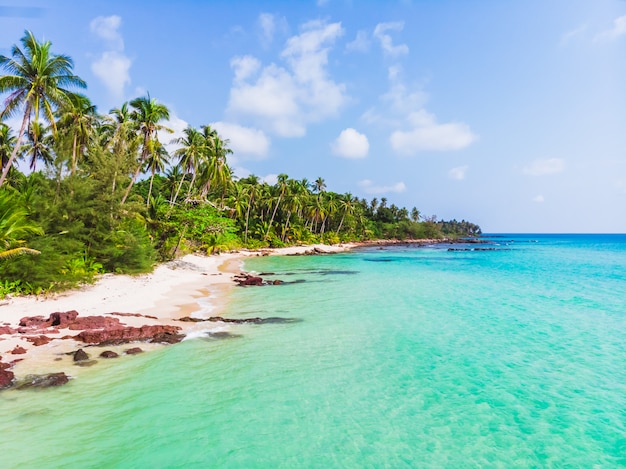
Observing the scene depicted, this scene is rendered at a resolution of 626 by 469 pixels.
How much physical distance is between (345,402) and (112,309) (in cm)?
1125

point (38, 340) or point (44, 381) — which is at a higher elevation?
point (38, 340)

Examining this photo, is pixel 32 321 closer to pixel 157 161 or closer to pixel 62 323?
pixel 62 323

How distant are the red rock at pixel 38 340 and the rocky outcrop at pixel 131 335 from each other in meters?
0.76

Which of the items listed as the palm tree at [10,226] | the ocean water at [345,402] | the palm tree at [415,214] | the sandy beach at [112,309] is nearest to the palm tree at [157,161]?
the sandy beach at [112,309]

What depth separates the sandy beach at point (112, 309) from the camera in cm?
947

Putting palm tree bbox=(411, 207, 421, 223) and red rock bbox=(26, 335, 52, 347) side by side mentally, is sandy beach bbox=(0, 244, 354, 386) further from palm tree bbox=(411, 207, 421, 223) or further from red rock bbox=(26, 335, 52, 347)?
palm tree bbox=(411, 207, 421, 223)

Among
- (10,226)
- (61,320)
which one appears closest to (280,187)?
(10,226)

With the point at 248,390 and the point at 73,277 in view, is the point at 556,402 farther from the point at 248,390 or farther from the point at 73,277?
the point at 73,277

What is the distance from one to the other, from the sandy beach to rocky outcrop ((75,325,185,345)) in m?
0.31

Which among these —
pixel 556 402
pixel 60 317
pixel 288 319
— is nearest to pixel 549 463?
pixel 556 402

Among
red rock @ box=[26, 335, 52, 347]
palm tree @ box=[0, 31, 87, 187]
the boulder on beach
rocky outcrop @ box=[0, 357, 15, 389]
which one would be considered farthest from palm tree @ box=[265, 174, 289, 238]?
rocky outcrop @ box=[0, 357, 15, 389]

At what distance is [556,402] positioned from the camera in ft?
26.7

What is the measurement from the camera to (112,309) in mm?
14711

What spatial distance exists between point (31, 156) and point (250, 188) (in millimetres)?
30402
